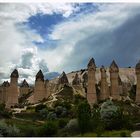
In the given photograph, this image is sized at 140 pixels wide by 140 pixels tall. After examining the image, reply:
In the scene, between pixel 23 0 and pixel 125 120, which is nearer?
pixel 23 0

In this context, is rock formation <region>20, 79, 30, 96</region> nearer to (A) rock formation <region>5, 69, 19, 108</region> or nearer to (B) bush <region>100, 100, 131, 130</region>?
(A) rock formation <region>5, 69, 19, 108</region>

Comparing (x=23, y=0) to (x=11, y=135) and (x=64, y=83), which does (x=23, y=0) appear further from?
(x=64, y=83)

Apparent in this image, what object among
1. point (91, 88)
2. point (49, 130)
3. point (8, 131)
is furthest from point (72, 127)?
point (91, 88)

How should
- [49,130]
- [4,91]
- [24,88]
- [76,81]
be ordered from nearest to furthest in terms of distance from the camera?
[49,130] → [4,91] → [24,88] → [76,81]

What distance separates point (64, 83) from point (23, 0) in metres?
29.6

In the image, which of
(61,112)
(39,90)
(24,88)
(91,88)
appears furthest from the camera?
(24,88)

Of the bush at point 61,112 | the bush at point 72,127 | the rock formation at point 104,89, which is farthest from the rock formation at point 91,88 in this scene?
the bush at point 72,127

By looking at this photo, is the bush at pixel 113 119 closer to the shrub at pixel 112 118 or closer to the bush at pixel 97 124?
the shrub at pixel 112 118

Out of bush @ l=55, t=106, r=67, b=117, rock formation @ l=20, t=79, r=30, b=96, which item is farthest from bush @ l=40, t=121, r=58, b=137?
rock formation @ l=20, t=79, r=30, b=96

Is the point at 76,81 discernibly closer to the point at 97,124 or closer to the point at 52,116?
the point at 52,116

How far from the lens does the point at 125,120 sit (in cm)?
2228

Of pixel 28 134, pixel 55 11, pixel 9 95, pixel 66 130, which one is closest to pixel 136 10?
pixel 55 11

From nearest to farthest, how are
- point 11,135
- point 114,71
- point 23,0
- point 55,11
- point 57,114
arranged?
point 11,135 → point 23,0 → point 55,11 → point 57,114 → point 114,71

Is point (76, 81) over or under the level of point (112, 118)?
over
